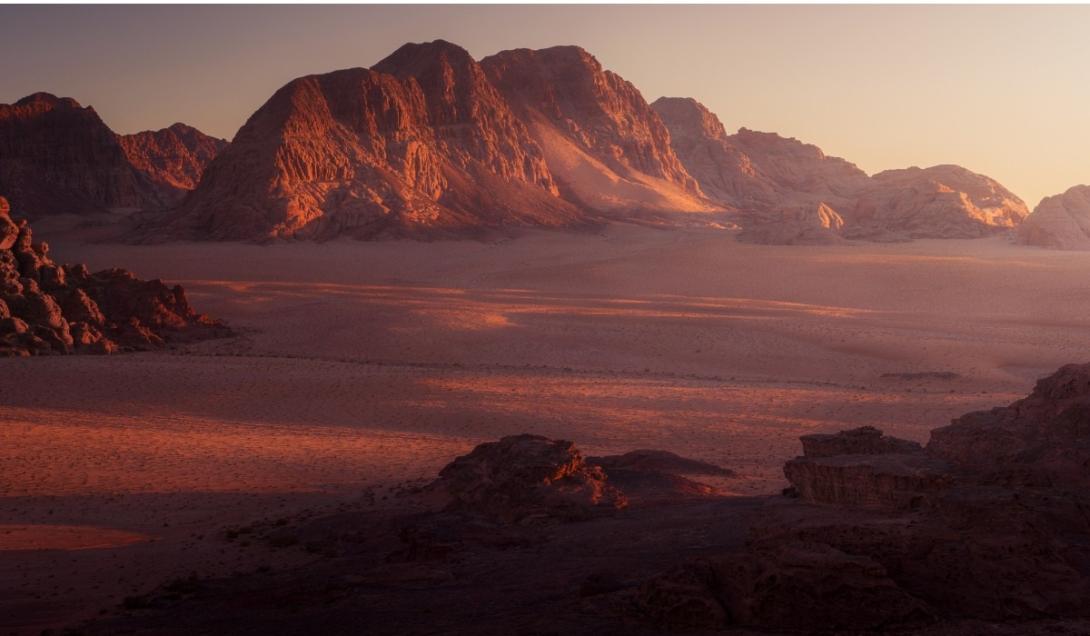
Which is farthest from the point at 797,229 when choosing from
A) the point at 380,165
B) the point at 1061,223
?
the point at 380,165

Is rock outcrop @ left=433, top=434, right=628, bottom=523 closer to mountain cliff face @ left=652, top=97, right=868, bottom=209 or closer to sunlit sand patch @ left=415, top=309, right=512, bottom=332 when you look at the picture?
sunlit sand patch @ left=415, top=309, right=512, bottom=332

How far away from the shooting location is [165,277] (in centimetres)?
5091

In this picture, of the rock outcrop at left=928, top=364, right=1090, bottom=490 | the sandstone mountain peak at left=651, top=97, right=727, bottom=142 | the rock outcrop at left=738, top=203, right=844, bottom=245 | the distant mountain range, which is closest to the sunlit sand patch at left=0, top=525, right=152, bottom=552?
the rock outcrop at left=928, top=364, right=1090, bottom=490

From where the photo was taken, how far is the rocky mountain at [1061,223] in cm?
6750

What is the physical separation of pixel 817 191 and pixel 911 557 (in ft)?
397

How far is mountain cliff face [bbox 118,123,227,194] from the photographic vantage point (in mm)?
115562

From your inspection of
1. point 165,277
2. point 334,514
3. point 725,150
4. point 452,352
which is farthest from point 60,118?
point 334,514

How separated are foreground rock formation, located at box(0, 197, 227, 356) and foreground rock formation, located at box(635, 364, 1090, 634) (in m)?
22.1

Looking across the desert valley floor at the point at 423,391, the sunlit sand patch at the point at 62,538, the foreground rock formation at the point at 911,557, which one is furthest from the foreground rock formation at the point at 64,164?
the foreground rock formation at the point at 911,557

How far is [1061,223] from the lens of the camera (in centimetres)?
6912

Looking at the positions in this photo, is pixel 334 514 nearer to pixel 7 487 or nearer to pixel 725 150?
pixel 7 487

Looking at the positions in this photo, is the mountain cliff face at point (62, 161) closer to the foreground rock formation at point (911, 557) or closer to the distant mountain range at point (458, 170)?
the distant mountain range at point (458, 170)

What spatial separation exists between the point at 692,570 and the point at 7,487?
405 inches

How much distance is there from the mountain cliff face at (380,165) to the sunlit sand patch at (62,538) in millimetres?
52971
